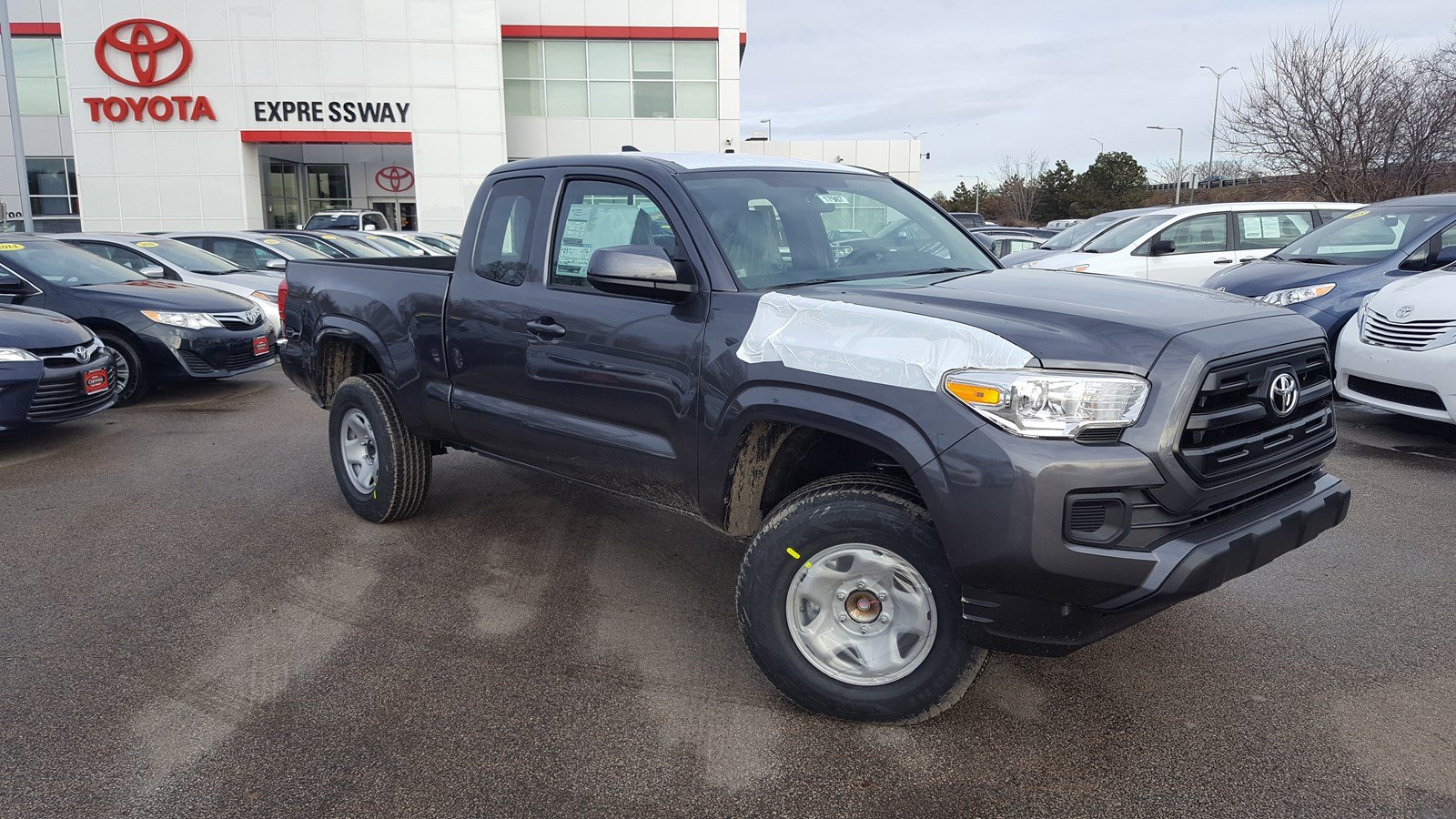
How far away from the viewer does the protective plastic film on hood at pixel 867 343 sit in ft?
9.36

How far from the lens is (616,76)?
34.7 meters

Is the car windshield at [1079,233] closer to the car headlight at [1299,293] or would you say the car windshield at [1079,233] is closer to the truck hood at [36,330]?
the car headlight at [1299,293]

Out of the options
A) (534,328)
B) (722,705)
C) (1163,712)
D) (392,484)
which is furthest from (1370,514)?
(392,484)

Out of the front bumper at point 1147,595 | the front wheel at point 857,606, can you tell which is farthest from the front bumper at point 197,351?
the front bumper at point 1147,595

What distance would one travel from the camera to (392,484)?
5203 millimetres

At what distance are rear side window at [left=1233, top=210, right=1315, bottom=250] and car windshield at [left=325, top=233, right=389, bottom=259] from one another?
40.9 ft

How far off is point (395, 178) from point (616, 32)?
412 inches

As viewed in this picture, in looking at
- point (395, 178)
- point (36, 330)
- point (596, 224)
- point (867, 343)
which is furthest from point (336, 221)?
point (867, 343)

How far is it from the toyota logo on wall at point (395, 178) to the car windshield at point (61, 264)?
95.6ft

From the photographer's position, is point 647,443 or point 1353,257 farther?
point 1353,257

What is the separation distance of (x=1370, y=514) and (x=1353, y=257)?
4.14 m

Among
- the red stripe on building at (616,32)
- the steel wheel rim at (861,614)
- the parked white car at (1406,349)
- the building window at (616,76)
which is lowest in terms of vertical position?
the steel wheel rim at (861,614)

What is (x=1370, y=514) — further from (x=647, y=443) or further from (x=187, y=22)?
(x=187, y=22)

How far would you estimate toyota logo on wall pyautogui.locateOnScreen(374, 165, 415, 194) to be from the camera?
1473 inches
